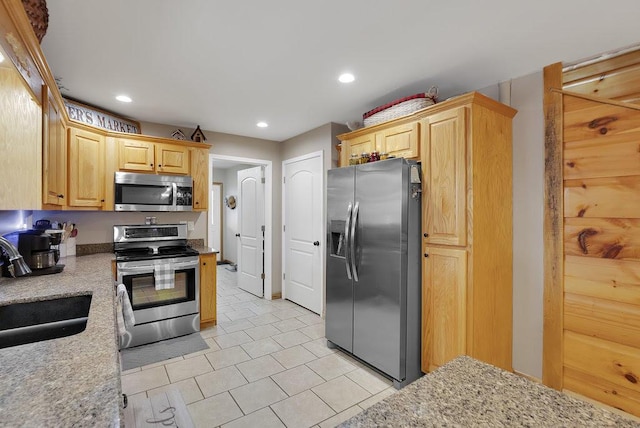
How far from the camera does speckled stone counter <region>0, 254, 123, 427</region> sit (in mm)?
634

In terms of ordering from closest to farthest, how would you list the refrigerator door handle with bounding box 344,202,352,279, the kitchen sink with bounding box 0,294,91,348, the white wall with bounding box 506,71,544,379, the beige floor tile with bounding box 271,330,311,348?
the kitchen sink with bounding box 0,294,91,348 < the white wall with bounding box 506,71,544,379 < the refrigerator door handle with bounding box 344,202,352,279 < the beige floor tile with bounding box 271,330,311,348

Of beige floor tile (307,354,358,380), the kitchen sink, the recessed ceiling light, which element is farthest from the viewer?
beige floor tile (307,354,358,380)

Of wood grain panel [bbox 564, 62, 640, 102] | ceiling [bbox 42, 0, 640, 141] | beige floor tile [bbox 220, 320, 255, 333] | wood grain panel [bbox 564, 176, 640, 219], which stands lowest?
beige floor tile [bbox 220, 320, 255, 333]

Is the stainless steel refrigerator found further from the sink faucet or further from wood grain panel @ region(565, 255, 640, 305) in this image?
the sink faucet

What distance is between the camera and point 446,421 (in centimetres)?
69

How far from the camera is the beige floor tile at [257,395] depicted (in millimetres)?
2150

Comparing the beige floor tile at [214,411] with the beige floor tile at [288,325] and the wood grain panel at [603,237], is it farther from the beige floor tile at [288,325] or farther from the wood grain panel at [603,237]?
the wood grain panel at [603,237]

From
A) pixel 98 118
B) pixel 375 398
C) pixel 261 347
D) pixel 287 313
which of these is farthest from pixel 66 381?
pixel 287 313

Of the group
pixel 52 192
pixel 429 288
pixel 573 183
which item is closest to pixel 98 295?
pixel 52 192

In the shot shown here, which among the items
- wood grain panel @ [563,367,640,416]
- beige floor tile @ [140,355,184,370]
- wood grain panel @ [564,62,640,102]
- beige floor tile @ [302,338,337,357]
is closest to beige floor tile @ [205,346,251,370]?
beige floor tile @ [140,355,184,370]

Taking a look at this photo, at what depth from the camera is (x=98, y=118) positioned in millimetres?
3156

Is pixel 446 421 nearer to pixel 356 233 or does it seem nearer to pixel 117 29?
pixel 356 233

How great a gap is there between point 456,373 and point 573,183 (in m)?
2.02

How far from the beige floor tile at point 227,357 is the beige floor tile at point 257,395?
1.34 feet
